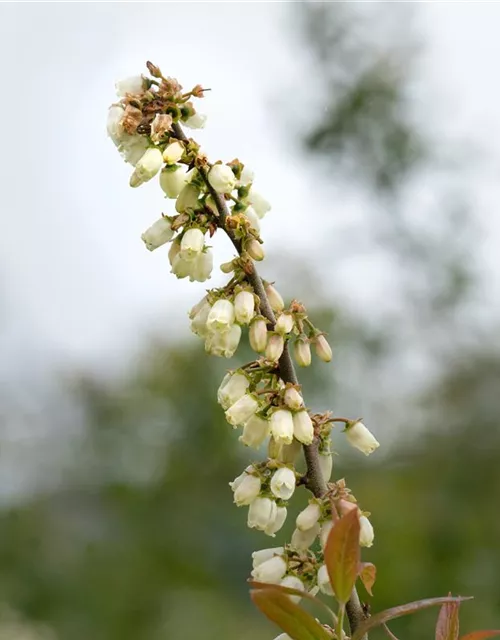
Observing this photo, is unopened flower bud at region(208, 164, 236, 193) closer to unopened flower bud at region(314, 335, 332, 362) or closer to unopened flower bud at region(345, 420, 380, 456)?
unopened flower bud at region(314, 335, 332, 362)

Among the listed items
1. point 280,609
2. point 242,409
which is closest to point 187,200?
point 242,409

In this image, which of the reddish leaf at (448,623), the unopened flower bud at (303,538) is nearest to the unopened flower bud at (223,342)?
the unopened flower bud at (303,538)

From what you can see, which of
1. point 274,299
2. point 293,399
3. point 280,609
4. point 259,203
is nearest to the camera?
point 280,609

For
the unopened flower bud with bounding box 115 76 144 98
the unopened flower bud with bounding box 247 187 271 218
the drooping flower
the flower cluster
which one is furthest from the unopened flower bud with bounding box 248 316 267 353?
the unopened flower bud with bounding box 115 76 144 98

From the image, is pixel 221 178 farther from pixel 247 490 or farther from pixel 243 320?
pixel 247 490

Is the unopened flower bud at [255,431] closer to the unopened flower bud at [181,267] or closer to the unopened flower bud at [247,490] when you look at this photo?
the unopened flower bud at [247,490]

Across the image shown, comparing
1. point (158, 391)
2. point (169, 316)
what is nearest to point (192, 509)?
point (158, 391)

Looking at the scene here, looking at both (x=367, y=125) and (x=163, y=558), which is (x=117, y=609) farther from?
(x=367, y=125)
